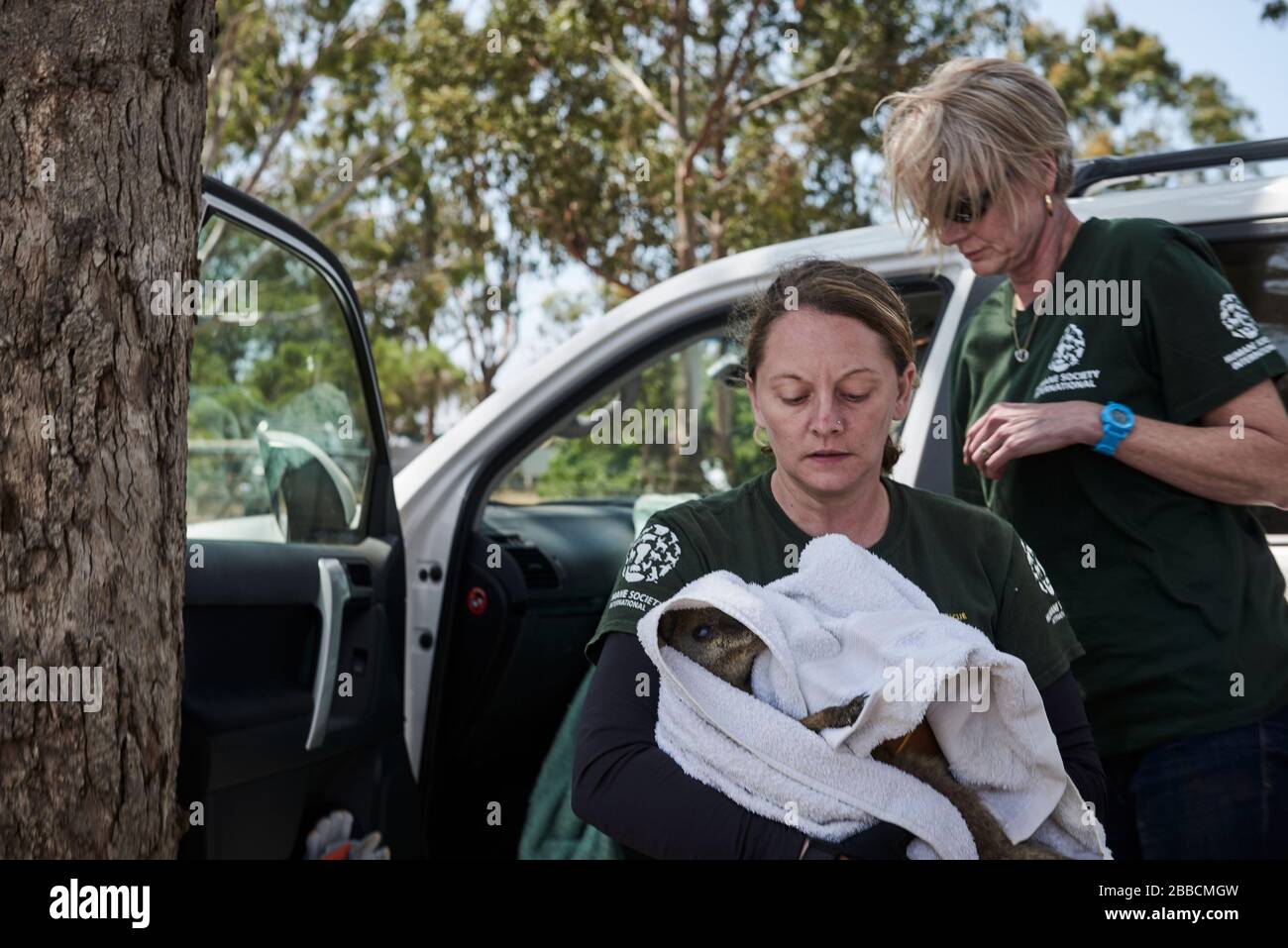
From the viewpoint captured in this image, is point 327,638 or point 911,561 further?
point 327,638

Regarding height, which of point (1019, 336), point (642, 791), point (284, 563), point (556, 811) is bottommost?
point (556, 811)

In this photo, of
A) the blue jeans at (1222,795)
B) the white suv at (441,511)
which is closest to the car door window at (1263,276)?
the white suv at (441,511)

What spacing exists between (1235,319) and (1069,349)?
0.26 m

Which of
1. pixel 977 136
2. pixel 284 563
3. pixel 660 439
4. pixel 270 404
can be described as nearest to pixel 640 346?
pixel 660 439

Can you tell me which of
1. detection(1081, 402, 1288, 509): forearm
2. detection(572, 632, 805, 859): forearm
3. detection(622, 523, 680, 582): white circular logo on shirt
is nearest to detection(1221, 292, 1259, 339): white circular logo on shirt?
detection(1081, 402, 1288, 509): forearm

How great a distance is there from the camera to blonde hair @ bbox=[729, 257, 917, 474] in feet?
6.68

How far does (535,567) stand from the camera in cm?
341

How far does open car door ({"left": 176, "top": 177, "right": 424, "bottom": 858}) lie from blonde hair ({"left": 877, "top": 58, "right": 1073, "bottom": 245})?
4.13ft

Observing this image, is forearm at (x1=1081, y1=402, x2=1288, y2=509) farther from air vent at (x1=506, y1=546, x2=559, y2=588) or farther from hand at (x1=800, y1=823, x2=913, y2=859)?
air vent at (x1=506, y1=546, x2=559, y2=588)

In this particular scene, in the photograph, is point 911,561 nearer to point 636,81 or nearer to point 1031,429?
point 1031,429

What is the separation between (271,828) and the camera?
2564 millimetres
